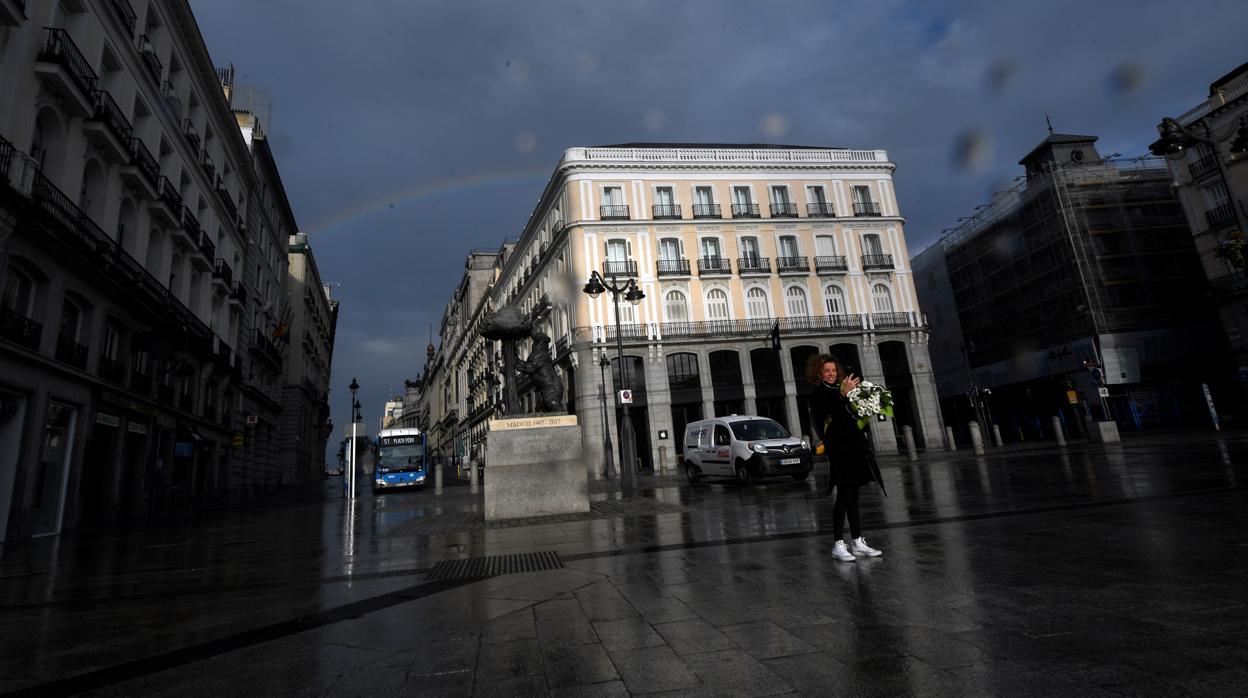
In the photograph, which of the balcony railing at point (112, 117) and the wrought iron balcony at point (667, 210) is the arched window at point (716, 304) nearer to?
the wrought iron balcony at point (667, 210)

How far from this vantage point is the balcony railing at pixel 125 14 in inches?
639

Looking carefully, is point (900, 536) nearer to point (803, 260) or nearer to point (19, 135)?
point (19, 135)

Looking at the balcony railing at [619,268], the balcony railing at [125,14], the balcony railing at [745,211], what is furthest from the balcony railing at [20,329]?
the balcony railing at [745,211]

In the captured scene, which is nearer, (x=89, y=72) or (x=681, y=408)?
(x=89, y=72)

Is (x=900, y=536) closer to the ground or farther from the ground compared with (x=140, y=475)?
closer to the ground

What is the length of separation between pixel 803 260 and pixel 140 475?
3338cm

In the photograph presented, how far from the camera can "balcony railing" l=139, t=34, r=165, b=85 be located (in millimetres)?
18109

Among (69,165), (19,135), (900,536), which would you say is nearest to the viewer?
(900,536)

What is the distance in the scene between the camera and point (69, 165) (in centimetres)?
1440

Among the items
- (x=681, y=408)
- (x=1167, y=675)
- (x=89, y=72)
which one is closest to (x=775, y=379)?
(x=681, y=408)

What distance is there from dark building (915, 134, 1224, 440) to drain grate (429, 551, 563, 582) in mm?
32311

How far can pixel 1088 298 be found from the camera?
3553 centimetres

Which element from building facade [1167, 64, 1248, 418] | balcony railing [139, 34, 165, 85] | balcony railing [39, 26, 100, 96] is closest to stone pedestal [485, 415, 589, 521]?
balcony railing [39, 26, 100, 96]

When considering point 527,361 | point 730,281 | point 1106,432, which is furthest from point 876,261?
point 527,361
